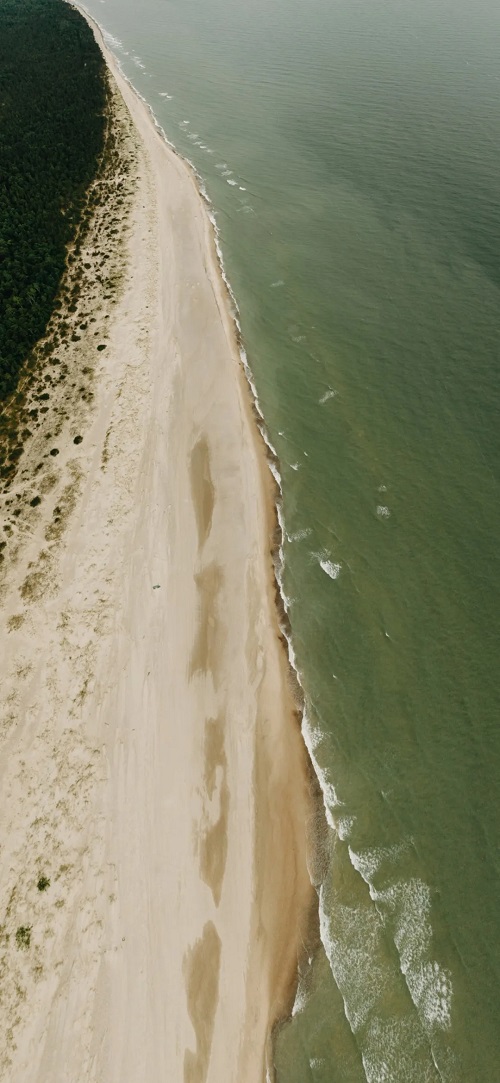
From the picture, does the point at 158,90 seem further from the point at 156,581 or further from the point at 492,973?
the point at 492,973

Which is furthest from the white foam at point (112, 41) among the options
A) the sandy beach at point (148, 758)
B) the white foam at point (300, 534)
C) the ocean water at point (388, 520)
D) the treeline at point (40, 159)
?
the white foam at point (300, 534)

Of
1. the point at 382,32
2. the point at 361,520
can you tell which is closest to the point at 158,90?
the point at 382,32

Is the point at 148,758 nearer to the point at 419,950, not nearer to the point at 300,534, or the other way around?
the point at 419,950

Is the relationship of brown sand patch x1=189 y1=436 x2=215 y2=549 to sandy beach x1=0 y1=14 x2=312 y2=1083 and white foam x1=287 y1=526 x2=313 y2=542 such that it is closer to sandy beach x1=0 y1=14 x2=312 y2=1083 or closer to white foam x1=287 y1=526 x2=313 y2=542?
sandy beach x1=0 y1=14 x2=312 y2=1083

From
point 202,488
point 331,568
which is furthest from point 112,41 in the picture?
point 331,568

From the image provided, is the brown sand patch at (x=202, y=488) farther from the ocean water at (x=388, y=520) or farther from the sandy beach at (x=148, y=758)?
the ocean water at (x=388, y=520)

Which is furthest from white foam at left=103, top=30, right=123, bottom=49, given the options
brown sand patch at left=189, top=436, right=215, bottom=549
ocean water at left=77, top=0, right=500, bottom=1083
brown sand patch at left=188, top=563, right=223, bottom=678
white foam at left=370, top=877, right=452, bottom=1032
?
white foam at left=370, top=877, right=452, bottom=1032
